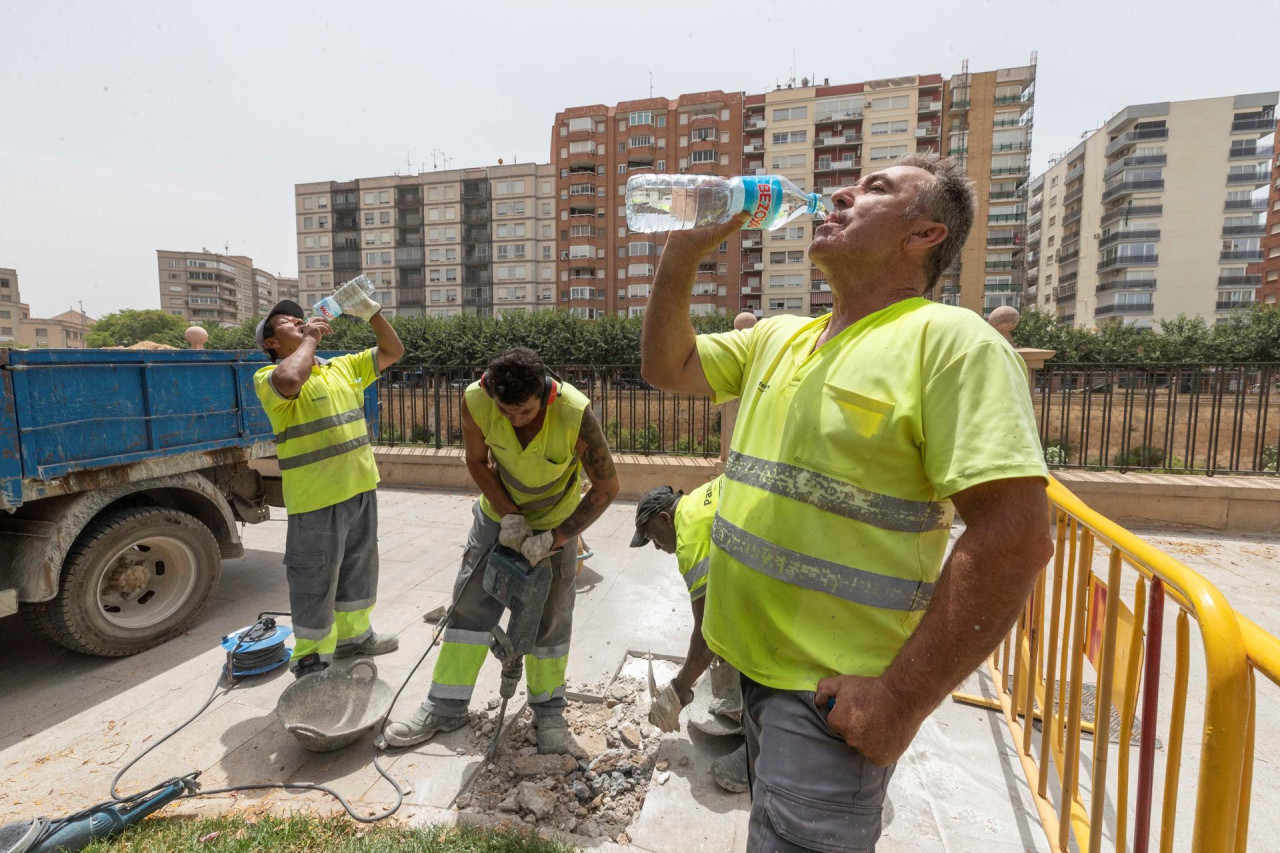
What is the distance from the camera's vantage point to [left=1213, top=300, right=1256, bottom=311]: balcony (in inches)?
2365

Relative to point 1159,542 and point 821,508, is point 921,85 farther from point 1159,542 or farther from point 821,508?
point 821,508

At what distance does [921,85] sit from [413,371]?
201 feet

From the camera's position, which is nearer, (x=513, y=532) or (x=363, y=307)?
(x=513, y=532)

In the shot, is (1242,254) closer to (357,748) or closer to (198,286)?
(357,748)

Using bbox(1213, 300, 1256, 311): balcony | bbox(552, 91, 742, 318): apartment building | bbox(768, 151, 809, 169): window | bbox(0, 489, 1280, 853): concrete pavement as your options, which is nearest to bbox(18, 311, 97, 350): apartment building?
bbox(552, 91, 742, 318): apartment building

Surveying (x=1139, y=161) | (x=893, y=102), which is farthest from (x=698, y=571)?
(x=1139, y=161)

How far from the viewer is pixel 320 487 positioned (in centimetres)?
337

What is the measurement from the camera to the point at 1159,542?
20.4ft

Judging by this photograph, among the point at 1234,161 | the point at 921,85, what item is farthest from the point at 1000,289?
the point at 1234,161

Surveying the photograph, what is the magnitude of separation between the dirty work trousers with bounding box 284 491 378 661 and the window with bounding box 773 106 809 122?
210ft

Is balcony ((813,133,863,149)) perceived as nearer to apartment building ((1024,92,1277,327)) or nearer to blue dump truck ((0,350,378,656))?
apartment building ((1024,92,1277,327))

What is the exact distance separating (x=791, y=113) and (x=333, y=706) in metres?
65.2

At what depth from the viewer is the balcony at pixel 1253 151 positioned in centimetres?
5969

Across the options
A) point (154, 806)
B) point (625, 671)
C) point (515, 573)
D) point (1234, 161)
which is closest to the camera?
point (154, 806)
